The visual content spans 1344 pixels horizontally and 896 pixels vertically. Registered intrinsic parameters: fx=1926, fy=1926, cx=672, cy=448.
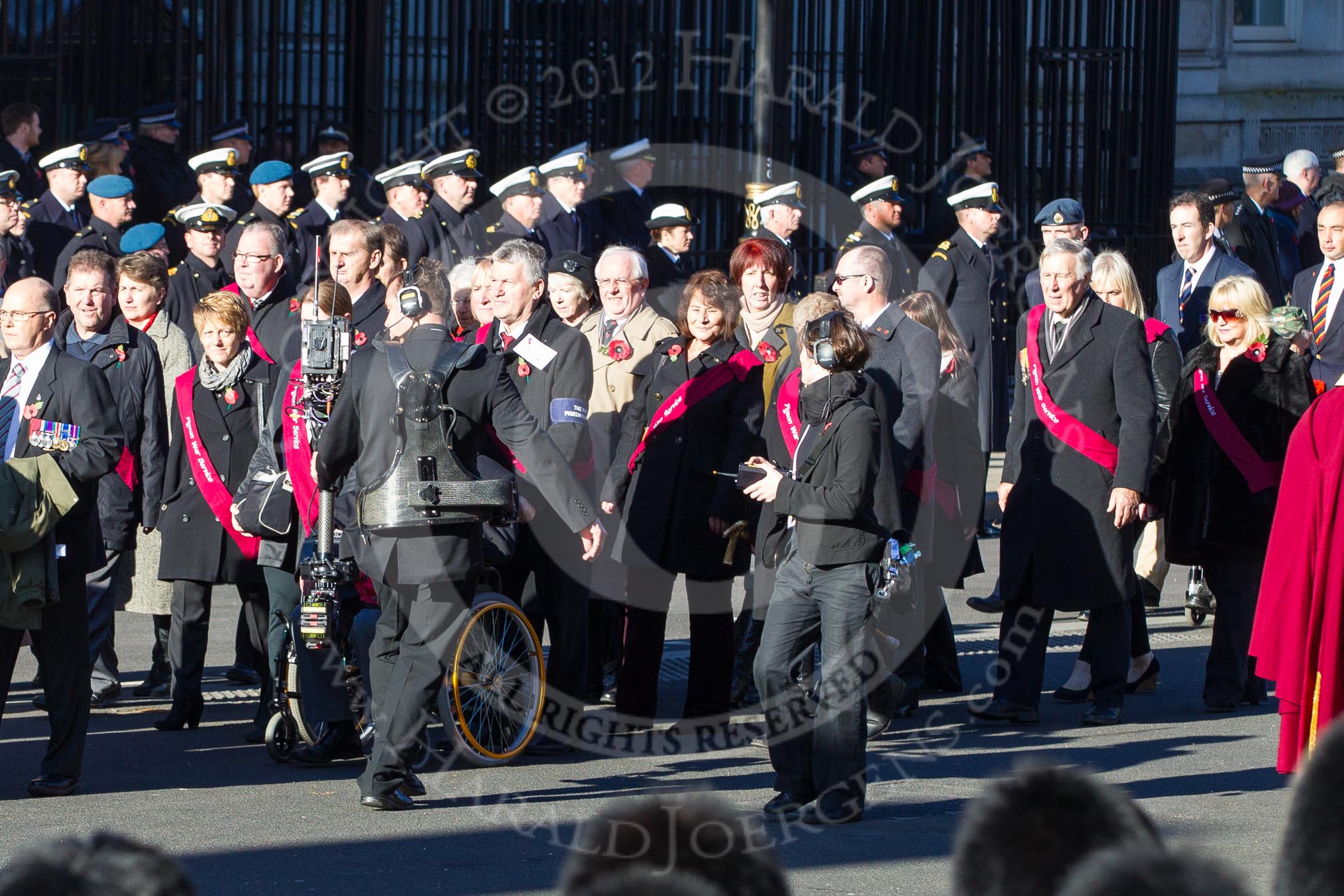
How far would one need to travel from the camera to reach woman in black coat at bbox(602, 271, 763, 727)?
701 cm

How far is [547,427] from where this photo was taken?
7.10 m

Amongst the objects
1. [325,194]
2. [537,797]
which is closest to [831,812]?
[537,797]

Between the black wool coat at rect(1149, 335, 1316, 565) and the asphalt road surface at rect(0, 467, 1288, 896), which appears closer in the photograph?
the asphalt road surface at rect(0, 467, 1288, 896)

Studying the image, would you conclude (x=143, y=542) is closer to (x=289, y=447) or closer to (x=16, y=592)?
(x=289, y=447)

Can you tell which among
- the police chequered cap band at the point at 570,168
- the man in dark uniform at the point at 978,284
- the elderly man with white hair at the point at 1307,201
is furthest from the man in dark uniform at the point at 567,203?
the elderly man with white hair at the point at 1307,201

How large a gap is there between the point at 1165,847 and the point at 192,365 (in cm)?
697

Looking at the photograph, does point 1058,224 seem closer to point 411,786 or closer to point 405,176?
point 405,176

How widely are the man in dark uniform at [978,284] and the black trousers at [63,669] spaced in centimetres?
643

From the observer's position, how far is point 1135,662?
7965 mm

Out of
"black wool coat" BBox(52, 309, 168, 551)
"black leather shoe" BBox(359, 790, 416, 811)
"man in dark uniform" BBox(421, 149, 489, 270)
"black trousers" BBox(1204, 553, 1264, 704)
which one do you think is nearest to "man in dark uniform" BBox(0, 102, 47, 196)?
"man in dark uniform" BBox(421, 149, 489, 270)

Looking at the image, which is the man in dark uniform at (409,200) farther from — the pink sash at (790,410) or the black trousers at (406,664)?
the black trousers at (406,664)

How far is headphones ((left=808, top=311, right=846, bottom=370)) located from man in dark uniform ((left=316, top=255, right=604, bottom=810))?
872 millimetres

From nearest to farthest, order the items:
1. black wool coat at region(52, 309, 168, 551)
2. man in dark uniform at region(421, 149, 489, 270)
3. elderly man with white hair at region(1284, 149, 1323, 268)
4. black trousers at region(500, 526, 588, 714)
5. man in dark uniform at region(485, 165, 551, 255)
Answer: black trousers at region(500, 526, 588, 714)
black wool coat at region(52, 309, 168, 551)
man in dark uniform at region(485, 165, 551, 255)
man in dark uniform at region(421, 149, 489, 270)
elderly man with white hair at region(1284, 149, 1323, 268)

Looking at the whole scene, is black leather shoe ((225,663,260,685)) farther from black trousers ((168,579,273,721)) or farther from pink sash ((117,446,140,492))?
pink sash ((117,446,140,492))
